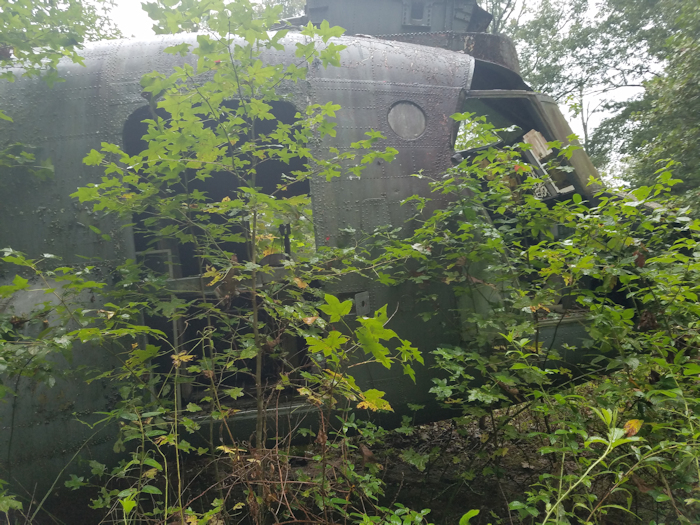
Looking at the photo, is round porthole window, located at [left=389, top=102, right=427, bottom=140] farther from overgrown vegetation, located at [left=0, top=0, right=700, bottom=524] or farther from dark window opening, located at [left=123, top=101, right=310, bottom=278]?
dark window opening, located at [left=123, top=101, right=310, bottom=278]

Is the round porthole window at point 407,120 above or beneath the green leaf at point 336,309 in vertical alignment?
above

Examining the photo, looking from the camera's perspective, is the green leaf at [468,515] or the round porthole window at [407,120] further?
the round porthole window at [407,120]

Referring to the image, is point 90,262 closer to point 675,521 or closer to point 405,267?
point 405,267

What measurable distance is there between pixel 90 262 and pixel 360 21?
447 centimetres

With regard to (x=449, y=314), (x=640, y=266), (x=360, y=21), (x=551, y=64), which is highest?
(x=551, y=64)

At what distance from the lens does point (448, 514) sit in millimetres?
3248

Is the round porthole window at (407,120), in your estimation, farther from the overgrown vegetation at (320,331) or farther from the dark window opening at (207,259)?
the dark window opening at (207,259)

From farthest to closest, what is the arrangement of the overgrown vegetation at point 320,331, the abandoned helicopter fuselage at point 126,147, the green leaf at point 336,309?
1. the abandoned helicopter fuselage at point 126,147
2. the overgrown vegetation at point 320,331
3. the green leaf at point 336,309

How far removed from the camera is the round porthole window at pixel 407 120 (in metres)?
3.71

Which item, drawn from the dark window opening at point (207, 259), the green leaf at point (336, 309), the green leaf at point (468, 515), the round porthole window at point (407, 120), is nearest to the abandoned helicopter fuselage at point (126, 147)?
the round porthole window at point (407, 120)

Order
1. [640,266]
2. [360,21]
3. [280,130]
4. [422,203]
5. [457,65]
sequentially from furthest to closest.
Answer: [360,21]
[457,65]
[422,203]
[640,266]
[280,130]

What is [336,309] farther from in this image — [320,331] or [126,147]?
[126,147]

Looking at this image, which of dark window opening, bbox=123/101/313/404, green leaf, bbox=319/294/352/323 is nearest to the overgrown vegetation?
green leaf, bbox=319/294/352/323

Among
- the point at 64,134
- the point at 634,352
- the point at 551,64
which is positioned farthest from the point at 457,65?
the point at 551,64
